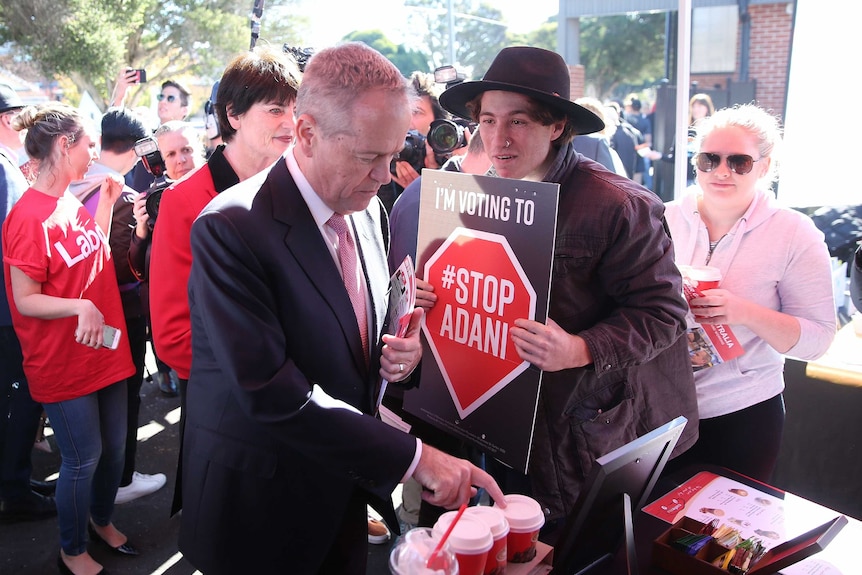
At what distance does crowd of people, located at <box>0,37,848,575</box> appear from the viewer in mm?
1378

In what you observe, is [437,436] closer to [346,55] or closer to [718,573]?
[718,573]

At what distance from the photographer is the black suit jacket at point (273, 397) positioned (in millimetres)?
1321

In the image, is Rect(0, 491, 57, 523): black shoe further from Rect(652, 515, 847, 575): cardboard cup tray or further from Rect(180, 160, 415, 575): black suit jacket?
Rect(652, 515, 847, 575): cardboard cup tray

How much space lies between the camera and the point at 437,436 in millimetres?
2283

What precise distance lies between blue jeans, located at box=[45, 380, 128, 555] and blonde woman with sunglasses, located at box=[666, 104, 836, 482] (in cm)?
230

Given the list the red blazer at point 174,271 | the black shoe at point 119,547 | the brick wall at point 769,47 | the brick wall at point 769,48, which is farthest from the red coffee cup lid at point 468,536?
the brick wall at point 769,47

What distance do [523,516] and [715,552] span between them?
1.51ft

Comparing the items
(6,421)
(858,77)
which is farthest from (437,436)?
(858,77)

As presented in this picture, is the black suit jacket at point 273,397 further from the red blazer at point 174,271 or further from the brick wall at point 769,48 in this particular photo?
the brick wall at point 769,48

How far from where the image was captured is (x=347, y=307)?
4.83 feet

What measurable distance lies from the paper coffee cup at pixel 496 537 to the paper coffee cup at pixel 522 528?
0.05 meters

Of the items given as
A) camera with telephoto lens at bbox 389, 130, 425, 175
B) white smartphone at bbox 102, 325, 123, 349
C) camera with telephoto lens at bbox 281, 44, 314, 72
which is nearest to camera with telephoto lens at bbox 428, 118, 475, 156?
camera with telephoto lens at bbox 389, 130, 425, 175

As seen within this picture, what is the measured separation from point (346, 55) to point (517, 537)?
105cm

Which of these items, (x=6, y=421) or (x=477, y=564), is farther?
(x=6, y=421)
